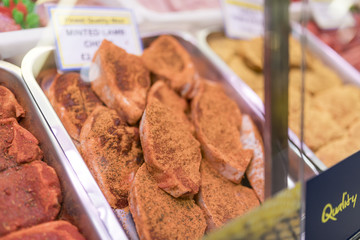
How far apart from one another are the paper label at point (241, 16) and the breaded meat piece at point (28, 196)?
1.31m

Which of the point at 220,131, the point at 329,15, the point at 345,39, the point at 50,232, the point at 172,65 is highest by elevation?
the point at 329,15

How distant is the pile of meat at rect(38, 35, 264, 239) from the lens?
927 mm

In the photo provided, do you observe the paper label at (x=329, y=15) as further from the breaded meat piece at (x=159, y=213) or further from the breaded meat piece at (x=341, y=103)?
the breaded meat piece at (x=159, y=213)

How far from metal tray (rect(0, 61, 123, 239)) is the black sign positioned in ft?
1.70

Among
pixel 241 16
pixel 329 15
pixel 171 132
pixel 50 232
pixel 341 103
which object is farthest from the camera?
pixel 329 15

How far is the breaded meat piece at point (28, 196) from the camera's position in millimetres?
790

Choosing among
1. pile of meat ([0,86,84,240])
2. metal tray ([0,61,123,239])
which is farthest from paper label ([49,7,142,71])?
pile of meat ([0,86,84,240])

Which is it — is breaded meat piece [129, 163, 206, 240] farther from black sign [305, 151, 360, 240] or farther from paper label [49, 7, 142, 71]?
paper label [49, 7, 142, 71]

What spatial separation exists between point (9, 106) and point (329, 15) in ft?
6.86

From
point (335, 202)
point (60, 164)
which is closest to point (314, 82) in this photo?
point (335, 202)

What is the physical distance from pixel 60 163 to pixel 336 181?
2.48 ft

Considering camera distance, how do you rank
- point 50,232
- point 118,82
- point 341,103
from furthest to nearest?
point 341,103 → point 118,82 → point 50,232

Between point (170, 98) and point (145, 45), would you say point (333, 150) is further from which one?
point (145, 45)

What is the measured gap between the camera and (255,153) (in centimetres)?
122
